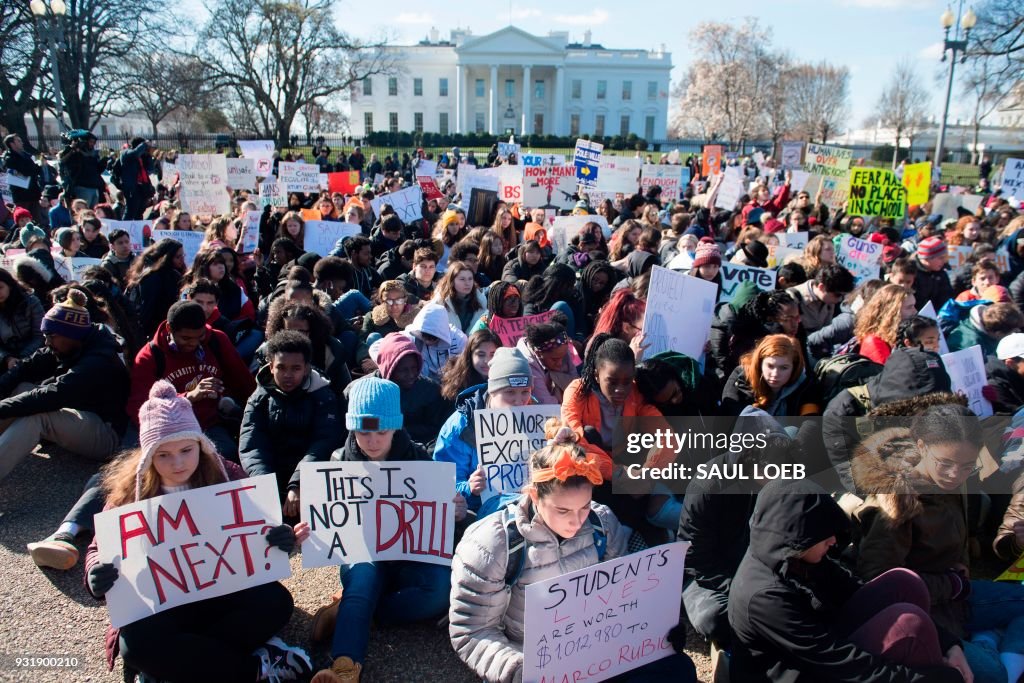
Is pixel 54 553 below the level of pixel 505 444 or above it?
below

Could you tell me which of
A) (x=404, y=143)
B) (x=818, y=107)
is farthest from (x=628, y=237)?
(x=818, y=107)

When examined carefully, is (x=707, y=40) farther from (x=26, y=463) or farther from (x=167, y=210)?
(x=26, y=463)

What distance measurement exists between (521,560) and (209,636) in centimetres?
146

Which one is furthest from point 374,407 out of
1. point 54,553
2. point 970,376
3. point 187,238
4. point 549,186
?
point 549,186

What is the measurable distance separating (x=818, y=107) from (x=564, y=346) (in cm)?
6793

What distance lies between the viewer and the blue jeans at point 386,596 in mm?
3383

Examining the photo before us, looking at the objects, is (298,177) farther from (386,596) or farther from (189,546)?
(189,546)

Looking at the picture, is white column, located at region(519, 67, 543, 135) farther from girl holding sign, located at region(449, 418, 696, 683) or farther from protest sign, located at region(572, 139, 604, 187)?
girl holding sign, located at region(449, 418, 696, 683)

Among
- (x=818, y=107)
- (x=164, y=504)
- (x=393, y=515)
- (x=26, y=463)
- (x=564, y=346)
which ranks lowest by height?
(x=26, y=463)

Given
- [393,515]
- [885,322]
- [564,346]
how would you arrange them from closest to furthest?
1. [393,515]
2. [564,346]
3. [885,322]

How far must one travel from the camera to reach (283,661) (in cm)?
329

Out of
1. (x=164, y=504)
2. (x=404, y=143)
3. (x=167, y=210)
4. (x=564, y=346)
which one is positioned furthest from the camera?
(x=404, y=143)

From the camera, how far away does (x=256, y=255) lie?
9172 millimetres

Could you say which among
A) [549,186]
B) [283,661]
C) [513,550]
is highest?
[549,186]
